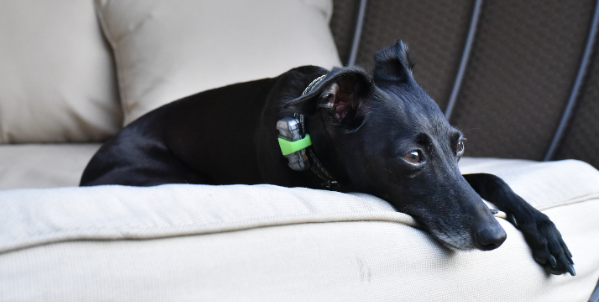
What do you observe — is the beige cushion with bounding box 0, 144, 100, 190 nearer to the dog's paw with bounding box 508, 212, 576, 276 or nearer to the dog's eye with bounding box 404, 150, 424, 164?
the dog's eye with bounding box 404, 150, 424, 164

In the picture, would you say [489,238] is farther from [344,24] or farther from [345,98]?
[344,24]

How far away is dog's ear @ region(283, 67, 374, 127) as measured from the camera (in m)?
1.24

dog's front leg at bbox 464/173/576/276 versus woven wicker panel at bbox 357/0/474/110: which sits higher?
woven wicker panel at bbox 357/0/474/110

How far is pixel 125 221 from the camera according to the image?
0.78m

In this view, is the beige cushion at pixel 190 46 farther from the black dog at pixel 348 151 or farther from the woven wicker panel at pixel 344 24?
the woven wicker panel at pixel 344 24

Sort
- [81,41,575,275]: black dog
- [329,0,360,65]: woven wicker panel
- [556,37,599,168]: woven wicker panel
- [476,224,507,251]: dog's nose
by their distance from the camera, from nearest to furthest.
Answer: [476,224,507,251]: dog's nose
[81,41,575,275]: black dog
[556,37,599,168]: woven wicker panel
[329,0,360,65]: woven wicker panel

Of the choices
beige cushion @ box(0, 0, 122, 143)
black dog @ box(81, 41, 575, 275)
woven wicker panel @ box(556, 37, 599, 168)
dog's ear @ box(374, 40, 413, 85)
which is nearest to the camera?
black dog @ box(81, 41, 575, 275)

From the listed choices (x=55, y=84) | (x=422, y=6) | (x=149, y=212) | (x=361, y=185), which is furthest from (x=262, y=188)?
(x=422, y=6)

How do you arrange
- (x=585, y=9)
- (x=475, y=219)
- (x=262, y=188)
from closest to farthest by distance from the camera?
(x=262, y=188) < (x=475, y=219) < (x=585, y=9)

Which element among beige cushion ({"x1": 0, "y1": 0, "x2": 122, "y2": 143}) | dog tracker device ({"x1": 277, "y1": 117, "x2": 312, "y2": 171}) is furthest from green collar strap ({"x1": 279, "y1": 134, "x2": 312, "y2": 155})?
beige cushion ({"x1": 0, "y1": 0, "x2": 122, "y2": 143})

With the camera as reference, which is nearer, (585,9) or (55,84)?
(55,84)

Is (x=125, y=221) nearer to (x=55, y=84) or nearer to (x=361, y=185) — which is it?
(x=361, y=185)

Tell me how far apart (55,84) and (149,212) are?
1478mm

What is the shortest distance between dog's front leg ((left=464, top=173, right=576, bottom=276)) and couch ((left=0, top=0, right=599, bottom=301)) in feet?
0.09
